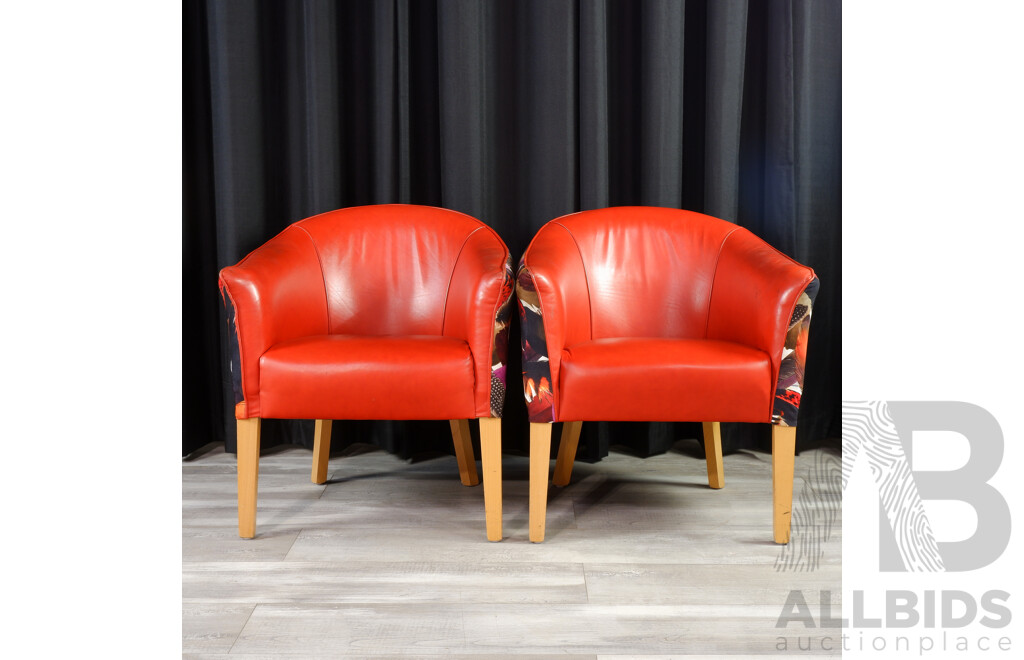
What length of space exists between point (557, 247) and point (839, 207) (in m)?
1.23

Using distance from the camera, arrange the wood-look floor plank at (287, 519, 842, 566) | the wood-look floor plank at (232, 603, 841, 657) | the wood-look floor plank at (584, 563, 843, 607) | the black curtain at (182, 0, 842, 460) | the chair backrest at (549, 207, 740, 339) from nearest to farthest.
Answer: the wood-look floor plank at (232, 603, 841, 657)
the wood-look floor plank at (584, 563, 843, 607)
the wood-look floor plank at (287, 519, 842, 566)
the chair backrest at (549, 207, 740, 339)
the black curtain at (182, 0, 842, 460)

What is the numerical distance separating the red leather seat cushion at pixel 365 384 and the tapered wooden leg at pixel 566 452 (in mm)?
542

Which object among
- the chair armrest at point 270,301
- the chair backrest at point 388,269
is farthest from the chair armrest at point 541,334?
the chair armrest at point 270,301

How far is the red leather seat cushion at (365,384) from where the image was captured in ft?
6.20

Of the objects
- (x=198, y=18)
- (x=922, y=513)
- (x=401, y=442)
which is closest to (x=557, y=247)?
(x=401, y=442)

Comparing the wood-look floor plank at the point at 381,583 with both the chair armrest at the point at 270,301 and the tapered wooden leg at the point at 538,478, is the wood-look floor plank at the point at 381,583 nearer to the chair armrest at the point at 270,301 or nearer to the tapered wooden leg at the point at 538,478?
the tapered wooden leg at the point at 538,478

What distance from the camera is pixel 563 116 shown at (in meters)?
2.60

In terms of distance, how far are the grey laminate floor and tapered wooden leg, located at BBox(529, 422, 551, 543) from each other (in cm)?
5

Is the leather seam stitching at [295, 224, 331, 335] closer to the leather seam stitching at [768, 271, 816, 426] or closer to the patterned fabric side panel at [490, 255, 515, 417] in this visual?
the patterned fabric side panel at [490, 255, 515, 417]

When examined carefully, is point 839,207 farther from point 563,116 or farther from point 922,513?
point 922,513

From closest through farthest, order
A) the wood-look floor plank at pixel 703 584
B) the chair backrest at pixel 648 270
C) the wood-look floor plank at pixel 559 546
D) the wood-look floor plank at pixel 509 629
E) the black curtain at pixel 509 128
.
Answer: the wood-look floor plank at pixel 509 629 < the wood-look floor plank at pixel 703 584 < the wood-look floor plank at pixel 559 546 < the chair backrest at pixel 648 270 < the black curtain at pixel 509 128

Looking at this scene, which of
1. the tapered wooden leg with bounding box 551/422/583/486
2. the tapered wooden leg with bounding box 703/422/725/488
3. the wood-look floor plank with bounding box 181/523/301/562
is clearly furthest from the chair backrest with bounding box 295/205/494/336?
the tapered wooden leg with bounding box 703/422/725/488

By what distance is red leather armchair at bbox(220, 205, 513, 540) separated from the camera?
6.22 feet
